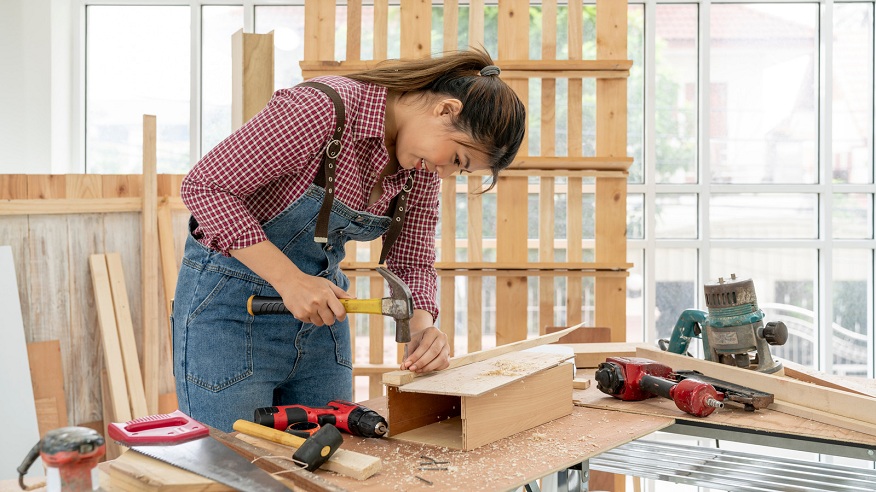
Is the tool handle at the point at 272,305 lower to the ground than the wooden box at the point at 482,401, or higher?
higher

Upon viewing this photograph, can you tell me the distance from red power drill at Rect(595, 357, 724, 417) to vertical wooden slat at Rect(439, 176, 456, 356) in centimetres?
187

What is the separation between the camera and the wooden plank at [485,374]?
1631 millimetres

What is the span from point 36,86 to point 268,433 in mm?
3422

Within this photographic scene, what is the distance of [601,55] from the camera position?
3922 millimetres

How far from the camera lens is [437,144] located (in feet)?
5.94

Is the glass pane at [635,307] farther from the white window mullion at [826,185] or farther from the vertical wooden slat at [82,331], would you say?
the vertical wooden slat at [82,331]

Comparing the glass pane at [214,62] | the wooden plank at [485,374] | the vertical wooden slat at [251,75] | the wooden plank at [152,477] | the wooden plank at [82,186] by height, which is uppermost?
the glass pane at [214,62]

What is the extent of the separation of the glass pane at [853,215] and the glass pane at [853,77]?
0.79 feet

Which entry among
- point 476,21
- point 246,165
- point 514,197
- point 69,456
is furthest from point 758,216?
point 69,456

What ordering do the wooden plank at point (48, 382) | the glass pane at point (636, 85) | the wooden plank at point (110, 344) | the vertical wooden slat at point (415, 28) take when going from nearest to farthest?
the wooden plank at point (48, 382) → the wooden plank at point (110, 344) → the vertical wooden slat at point (415, 28) → the glass pane at point (636, 85)

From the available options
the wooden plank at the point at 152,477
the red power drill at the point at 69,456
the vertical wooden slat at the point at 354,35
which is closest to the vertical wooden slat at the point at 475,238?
the vertical wooden slat at the point at 354,35

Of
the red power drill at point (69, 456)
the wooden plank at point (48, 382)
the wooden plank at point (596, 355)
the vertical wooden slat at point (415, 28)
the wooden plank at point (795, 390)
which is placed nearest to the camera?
the red power drill at point (69, 456)

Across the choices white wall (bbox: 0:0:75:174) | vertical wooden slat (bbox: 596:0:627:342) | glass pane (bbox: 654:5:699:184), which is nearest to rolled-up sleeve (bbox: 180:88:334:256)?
vertical wooden slat (bbox: 596:0:627:342)

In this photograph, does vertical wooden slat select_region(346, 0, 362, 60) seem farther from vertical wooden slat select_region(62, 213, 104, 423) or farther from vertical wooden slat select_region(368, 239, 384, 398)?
vertical wooden slat select_region(62, 213, 104, 423)
